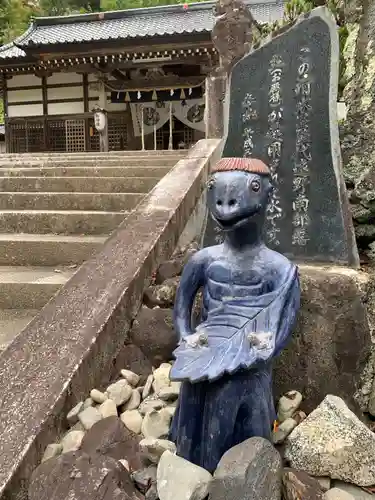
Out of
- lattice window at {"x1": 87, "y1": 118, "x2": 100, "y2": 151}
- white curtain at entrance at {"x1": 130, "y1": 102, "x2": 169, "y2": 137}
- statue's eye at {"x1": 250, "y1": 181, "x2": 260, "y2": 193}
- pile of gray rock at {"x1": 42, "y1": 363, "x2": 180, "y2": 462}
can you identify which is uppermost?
white curtain at entrance at {"x1": 130, "y1": 102, "x2": 169, "y2": 137}

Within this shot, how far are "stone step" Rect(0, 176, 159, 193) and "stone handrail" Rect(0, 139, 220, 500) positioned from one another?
1541mm

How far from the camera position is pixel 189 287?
5.95 feet

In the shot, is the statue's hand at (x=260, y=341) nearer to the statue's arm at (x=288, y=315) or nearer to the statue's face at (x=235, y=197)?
the statue's arm at (x=288, y=315)

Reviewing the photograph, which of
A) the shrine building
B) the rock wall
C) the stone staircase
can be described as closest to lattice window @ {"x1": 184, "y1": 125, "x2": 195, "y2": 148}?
the shrine building

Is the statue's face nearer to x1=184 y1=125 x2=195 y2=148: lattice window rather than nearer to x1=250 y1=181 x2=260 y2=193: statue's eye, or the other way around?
x1=250 y1=181 x2=260 y2=193: statue's eye

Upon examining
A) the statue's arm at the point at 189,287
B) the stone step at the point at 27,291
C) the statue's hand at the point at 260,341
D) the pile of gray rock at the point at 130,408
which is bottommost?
the pile of gray rock at the point at 130,408

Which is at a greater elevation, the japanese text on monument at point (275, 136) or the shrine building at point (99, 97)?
the shrine building at point (99, 97)

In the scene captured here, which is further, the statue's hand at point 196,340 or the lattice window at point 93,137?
the lattice window at point 93,137

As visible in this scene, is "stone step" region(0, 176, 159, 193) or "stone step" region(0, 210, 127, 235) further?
"stone step" region(0, 176, 159, 193)

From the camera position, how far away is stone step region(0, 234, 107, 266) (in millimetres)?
3654

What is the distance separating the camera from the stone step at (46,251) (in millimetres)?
3654

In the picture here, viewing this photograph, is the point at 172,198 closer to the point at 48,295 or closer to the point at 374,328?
the point at 48,295

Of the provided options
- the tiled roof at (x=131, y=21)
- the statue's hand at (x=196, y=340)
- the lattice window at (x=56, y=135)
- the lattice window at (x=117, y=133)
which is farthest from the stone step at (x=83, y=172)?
the tiled roof at (x=131, y=21)

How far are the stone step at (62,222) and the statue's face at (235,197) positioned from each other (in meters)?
2.46
